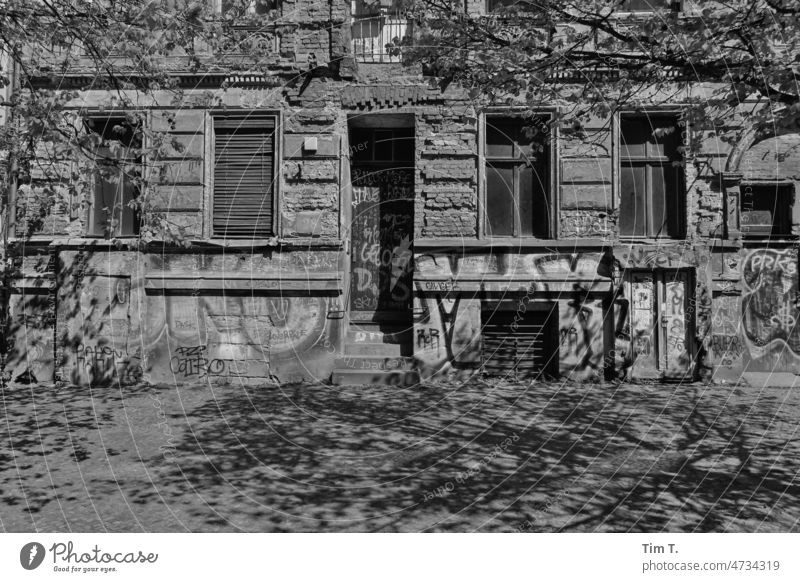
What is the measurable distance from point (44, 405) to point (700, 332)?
1226 cm

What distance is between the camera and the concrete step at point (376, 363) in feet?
38.6

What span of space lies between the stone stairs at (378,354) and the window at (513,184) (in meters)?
2.89

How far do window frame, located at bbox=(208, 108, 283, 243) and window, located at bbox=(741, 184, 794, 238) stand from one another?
9564 millimetres

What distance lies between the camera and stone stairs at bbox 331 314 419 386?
11594mm

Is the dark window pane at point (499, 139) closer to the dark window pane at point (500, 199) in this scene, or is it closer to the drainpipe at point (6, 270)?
the dark window pane at point (500, 199)

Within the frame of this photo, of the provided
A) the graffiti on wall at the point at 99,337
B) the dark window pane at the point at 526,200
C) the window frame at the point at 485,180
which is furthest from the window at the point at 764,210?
the graffiti on wall at the point at 99,337

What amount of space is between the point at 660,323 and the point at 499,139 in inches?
197

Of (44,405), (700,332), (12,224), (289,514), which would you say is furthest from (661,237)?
(12,224)

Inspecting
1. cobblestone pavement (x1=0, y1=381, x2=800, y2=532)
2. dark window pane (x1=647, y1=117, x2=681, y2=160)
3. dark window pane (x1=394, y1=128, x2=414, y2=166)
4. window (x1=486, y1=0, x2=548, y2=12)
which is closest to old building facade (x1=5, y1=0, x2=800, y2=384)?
dark window pane (x1=647, y1=117, x2=681, y2=160)

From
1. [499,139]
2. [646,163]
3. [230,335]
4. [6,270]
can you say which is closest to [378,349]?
[230,335]

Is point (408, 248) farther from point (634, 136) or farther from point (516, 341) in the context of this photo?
point (634, 136)

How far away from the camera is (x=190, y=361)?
12047mm

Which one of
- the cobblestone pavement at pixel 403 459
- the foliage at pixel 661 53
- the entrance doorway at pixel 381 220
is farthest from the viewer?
the entrance doorway at pixel 381 220

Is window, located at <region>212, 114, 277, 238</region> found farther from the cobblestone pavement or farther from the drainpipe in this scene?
the drainpipe
